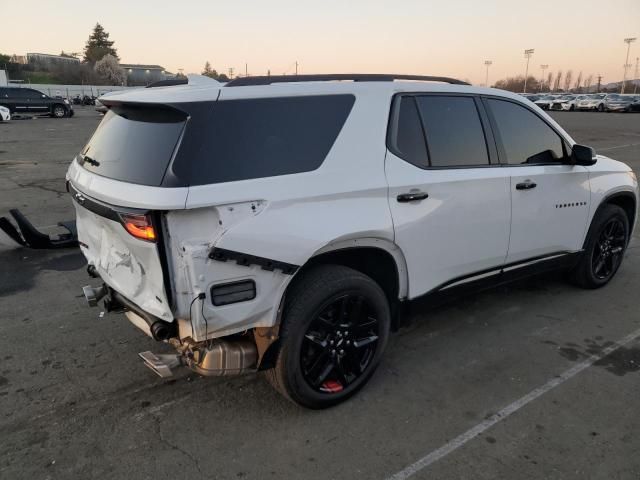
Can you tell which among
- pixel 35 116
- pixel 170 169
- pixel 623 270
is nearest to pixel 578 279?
pixel 623 270

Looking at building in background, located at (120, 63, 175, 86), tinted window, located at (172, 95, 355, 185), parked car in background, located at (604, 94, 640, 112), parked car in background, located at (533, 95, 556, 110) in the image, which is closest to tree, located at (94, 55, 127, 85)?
building in background, located at (120, 63, 175, 86)

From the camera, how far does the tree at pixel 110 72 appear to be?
95438mm

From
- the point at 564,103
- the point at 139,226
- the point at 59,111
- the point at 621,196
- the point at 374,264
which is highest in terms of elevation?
the point at 564,103

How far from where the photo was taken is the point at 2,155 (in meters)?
14.9

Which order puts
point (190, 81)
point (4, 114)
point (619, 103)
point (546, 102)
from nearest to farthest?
point (190, 81) → point (4, 114) → point (619, 103) → point (546, 102)

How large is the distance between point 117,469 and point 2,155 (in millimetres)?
15287

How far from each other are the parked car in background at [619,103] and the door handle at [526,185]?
46.0 meters

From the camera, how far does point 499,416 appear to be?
2986 millimetres

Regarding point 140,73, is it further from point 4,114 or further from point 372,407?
point 372,407

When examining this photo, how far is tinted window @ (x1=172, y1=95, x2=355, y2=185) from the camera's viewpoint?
243 cm

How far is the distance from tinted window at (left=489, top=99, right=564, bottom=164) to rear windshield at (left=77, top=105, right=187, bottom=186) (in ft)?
7.94

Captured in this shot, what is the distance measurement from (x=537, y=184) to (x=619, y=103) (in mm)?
46890

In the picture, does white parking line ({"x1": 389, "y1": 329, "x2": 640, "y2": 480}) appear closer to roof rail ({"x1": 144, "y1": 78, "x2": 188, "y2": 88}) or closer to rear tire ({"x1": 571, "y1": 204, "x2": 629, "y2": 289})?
rear tire ({"x1": 571, "y1": 204, "x2": 629, "y2": 289})

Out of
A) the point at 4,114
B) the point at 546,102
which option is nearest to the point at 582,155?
the point at 4,114
